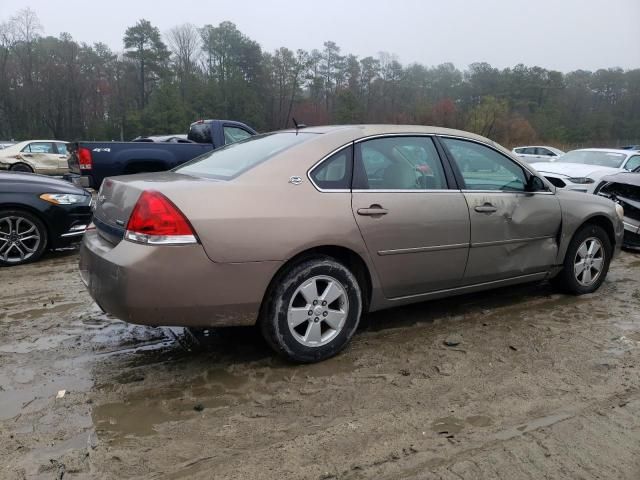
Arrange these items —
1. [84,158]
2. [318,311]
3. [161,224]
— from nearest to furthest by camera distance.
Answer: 1. [161,224]
2. [318,311]
3. [84,158]

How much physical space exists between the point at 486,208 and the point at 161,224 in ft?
8.02

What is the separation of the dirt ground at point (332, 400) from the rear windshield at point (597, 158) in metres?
8.74

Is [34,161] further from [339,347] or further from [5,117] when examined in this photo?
[5,117]

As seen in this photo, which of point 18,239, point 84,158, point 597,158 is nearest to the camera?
point 18,239

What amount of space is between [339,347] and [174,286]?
1.18 meters

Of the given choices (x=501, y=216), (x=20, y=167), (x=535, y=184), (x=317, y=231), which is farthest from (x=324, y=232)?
(x=20, y=167)

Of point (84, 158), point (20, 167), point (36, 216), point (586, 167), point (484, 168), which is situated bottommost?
point (20, 167)

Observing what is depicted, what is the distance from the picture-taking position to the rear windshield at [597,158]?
462 inches

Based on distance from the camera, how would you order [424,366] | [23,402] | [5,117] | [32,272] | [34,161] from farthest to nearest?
[5,117], [34,161], [32,272], [424,366], [23,402]

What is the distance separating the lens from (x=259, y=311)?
311 cm

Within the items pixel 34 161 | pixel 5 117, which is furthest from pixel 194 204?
pixel 5 117

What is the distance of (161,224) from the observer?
2.80 metres

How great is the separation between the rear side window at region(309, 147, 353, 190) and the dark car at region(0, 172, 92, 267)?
3.41m

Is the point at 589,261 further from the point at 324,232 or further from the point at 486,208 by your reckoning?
the point at 324,232
